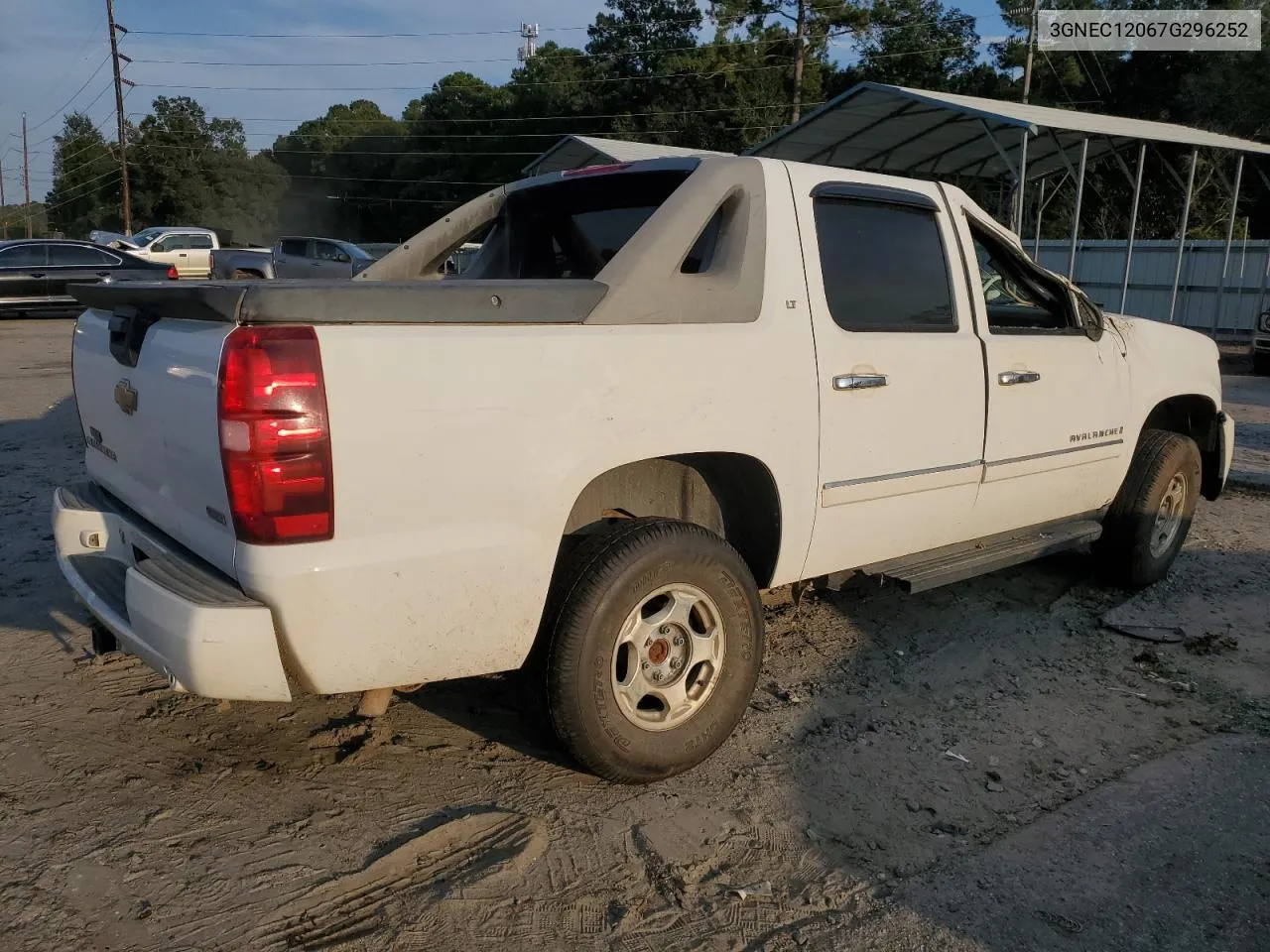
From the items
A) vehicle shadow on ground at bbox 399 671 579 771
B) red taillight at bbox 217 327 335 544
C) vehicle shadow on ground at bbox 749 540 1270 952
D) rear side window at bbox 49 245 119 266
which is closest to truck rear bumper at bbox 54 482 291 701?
red taillight at bbox 217 327 335 544

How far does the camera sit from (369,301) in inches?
103

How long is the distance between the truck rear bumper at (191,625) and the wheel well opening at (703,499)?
108 centimetres

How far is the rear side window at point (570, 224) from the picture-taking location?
4.11m

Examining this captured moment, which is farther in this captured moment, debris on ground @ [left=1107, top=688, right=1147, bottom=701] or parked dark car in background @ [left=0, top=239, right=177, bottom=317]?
parked dark car in background @ [left=0, top=239, right=177, bottom=317]

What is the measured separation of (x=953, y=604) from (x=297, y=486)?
3.63 metres

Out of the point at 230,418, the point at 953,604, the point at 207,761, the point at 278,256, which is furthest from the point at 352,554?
the point at 278,256

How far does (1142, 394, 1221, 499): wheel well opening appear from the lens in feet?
18.4

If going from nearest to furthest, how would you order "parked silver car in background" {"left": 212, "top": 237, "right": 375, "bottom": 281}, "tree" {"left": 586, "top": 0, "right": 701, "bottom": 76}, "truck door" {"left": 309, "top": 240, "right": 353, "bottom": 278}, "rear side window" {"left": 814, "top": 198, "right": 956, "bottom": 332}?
"rear side window" {"left": 814, "top": 198, "right": 956, "bottom": 332}
"parked silver car in background" {"left": 212, "top": 237, "right": 375, "bottom": 281}
"truck door" {"left": 309, "top": 240, "right": 353, "bottom": 278}
"tree" {"left": 586, "top": 0, "right": 701, "bottom": 76}

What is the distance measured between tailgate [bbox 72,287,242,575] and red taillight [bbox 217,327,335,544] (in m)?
0.08

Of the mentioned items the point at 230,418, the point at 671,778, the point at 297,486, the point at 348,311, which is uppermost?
the point at 348,311

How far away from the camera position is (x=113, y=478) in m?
3.56

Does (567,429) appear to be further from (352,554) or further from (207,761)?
(207,761)

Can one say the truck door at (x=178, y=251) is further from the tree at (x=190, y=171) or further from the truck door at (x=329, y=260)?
the tree at (x=190, y=171)

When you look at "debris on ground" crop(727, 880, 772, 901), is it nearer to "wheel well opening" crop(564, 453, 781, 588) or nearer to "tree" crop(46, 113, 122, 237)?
"wheel well opening" crop(564, 453, 781, 588)
